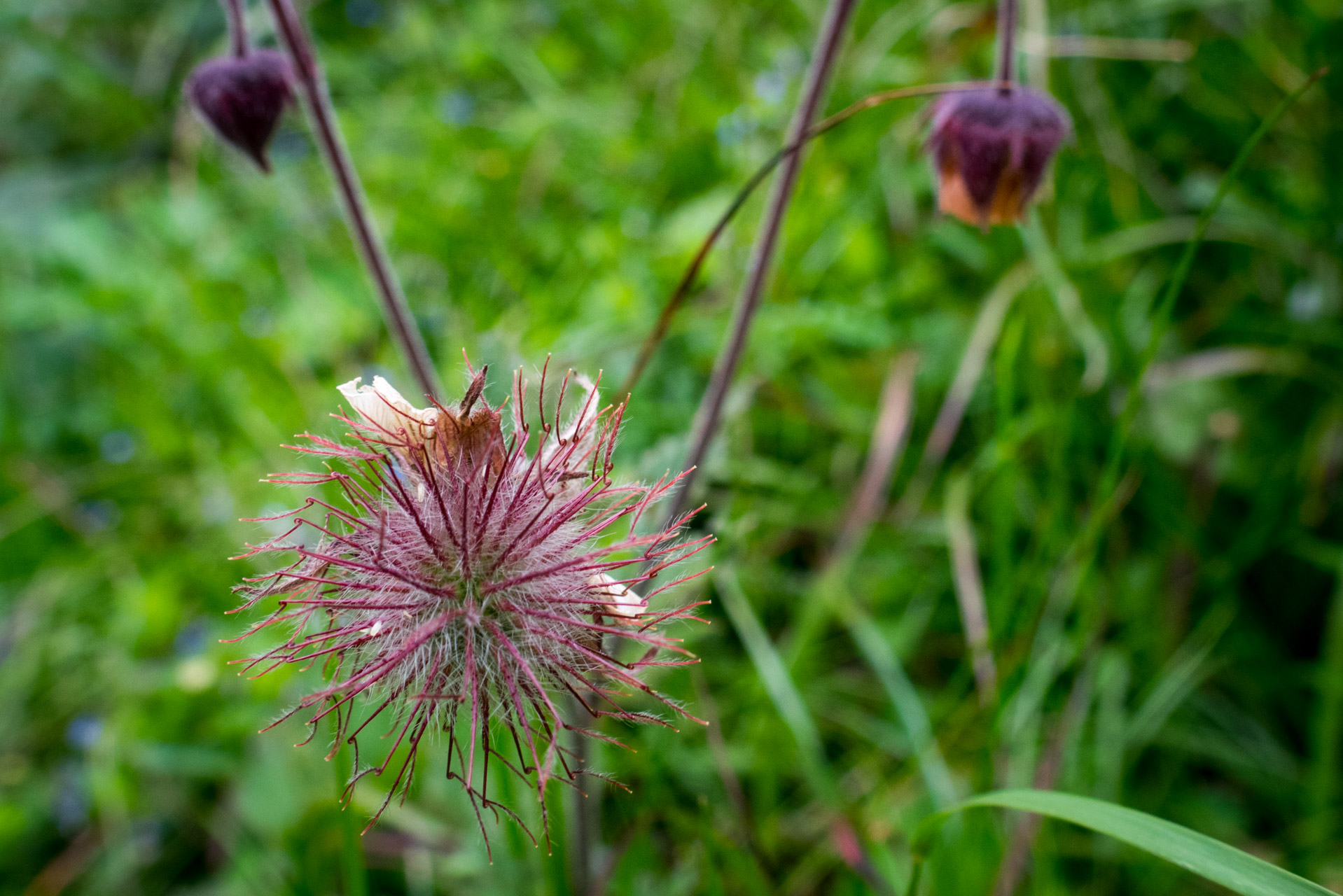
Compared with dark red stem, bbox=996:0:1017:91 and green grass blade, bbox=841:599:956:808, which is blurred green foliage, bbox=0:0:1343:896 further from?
dark red stem, bbox=996:0:1017:91

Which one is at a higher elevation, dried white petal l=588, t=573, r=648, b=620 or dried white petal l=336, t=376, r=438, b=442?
dried white petal l=336, t=376, r=438, b=442

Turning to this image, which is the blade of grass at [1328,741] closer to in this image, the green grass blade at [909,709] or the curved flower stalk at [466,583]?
the green grass blade at [909,709]

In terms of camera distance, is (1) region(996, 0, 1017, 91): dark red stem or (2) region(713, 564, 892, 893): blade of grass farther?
(2) region(713, 564, 892, 893): blade of grass

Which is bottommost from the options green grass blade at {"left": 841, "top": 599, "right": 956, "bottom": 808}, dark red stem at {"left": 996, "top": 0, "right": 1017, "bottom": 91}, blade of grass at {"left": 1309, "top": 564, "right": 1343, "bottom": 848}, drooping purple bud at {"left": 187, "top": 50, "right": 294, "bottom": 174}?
blade of grass at {"left": 1309, "top": 564, "right": 1343, "bottom": 848}

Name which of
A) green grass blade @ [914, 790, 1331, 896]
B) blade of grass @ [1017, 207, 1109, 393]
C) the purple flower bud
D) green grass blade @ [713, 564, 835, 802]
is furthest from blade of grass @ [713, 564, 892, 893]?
blade of grass @ [1017, 207, 1109, 393]

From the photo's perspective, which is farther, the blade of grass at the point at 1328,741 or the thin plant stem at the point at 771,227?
the blade of grass at the point at 1328,741

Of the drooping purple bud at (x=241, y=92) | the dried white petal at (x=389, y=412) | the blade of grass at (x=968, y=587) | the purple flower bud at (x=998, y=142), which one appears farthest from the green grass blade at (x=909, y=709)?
the drooping purple bud at (x=241, y=92)

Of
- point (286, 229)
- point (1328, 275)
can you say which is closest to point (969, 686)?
point (1328, 275)
